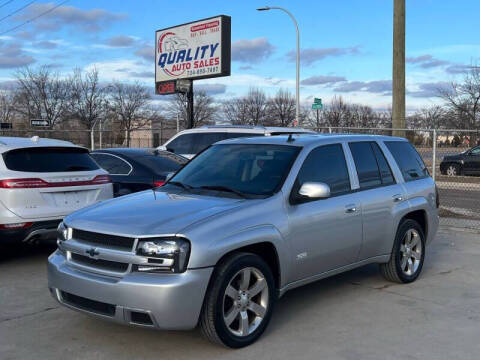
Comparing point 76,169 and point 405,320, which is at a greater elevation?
point 76,169

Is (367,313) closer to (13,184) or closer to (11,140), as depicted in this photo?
(13,184)

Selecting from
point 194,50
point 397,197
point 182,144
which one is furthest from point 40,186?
point 194,50

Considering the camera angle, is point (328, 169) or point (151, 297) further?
point (328, 169)

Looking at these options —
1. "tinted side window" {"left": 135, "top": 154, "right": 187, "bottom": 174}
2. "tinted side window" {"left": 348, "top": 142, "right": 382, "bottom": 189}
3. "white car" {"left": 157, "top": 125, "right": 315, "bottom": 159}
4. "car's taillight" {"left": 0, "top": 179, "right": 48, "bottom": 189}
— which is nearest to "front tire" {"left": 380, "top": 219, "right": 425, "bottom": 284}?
"tinted side window" {"left": 348, "top": 142, "right": 382, "bottom": 189}

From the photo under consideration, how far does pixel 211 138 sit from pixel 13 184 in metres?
5.66

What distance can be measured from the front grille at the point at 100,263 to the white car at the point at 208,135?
22.0 feet

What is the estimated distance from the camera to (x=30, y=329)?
472 cm

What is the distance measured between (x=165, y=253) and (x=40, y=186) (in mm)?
3385

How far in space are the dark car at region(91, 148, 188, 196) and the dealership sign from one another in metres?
10.6

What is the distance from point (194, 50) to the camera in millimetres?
19891

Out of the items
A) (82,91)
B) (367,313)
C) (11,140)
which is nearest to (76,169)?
(11,140)

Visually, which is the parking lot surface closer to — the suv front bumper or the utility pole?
the suv front bumper

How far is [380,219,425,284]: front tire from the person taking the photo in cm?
610

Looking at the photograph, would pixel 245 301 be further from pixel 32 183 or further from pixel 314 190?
pixel 32 183
